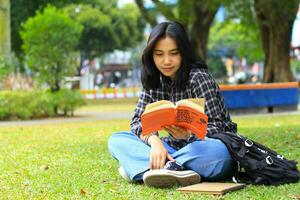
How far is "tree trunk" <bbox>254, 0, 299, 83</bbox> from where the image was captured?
69.3 ft

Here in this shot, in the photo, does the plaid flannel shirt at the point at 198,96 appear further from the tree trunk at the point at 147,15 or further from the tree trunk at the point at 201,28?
the tree trunk at the point at 147,15

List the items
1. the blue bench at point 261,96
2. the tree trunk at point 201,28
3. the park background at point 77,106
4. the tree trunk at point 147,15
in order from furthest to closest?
the tree trunk at point 147,15 < the tree trunk at point 201,28 < the blue bench at point 261,96 < the park background at point 77,106

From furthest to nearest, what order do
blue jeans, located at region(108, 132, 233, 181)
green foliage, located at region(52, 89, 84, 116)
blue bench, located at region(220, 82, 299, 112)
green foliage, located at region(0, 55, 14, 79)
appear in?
1. blue bench, located at region(220, 82, 299, 112)
2. green foliage, located at region(52, 89, 84, 116)
3. green foliage, located at region(0, 55, 14, 79)
4. blue jeans, located at region(108, 132, 233, 181)

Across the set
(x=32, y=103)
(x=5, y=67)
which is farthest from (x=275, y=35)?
(x=5, y=67)

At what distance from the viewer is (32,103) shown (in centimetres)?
1678

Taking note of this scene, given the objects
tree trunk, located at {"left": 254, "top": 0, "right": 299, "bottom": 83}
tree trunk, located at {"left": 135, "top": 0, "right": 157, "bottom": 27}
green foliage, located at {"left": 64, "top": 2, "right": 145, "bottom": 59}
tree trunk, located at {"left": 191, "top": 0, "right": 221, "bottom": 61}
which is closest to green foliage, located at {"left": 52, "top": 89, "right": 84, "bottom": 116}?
tree trunk, located at {"left": 254, "top": 0, "right": 299, "bottom": 83}

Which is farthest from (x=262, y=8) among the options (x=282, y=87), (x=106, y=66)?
(x=106, y=66)

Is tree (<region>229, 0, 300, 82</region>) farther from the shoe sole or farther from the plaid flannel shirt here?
the shoe sole

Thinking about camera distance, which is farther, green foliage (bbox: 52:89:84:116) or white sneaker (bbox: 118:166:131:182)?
green foliage (bbox: 52:89:84:116)

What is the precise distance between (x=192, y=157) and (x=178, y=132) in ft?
0.69

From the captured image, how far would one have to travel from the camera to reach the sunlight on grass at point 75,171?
4.49 meters

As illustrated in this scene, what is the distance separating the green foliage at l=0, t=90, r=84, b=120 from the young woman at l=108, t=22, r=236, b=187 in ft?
38.5

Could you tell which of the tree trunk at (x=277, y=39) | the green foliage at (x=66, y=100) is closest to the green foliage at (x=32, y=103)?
the green foliage at (x=66, y=100)

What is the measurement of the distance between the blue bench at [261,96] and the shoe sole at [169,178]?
1259 cm
